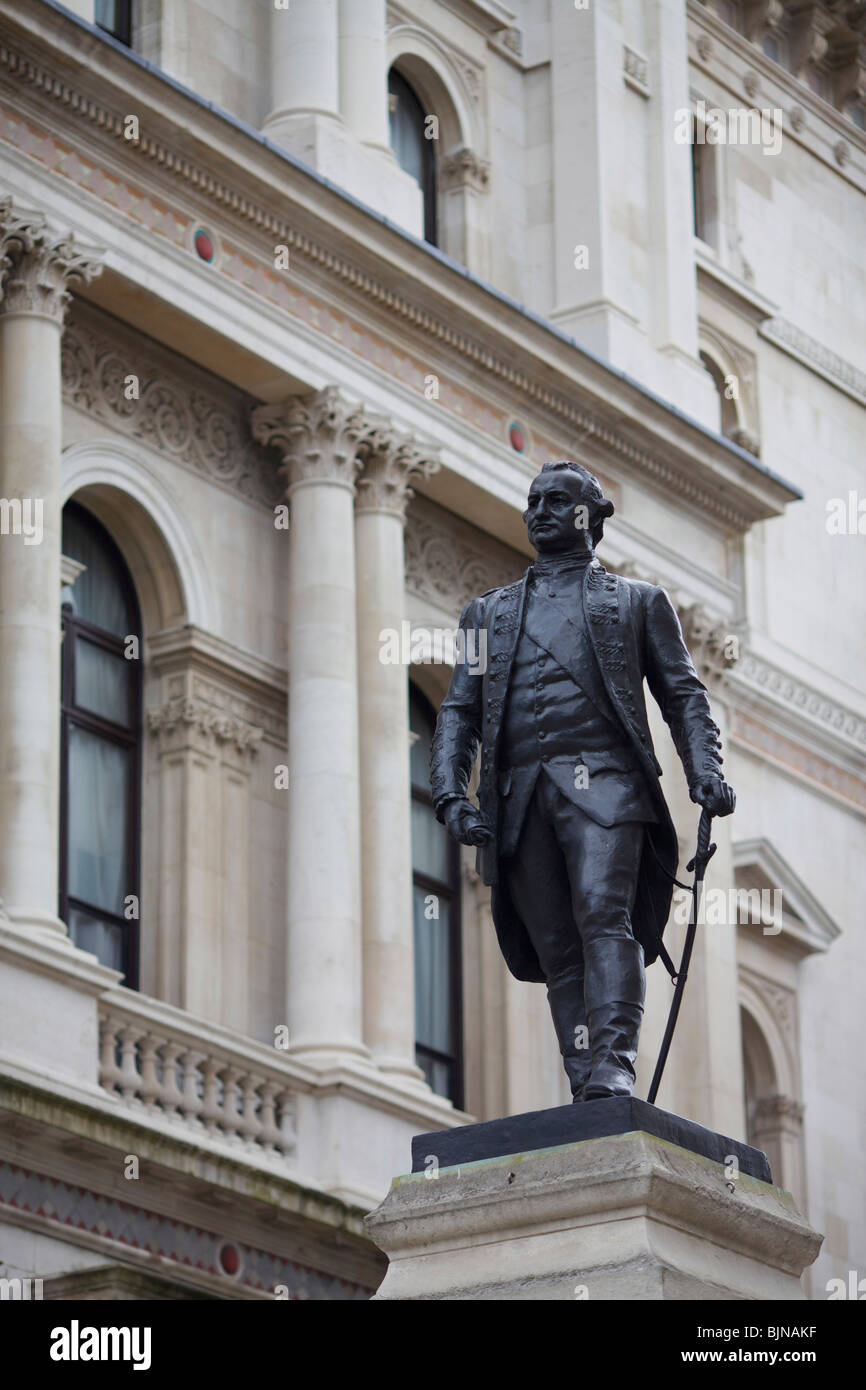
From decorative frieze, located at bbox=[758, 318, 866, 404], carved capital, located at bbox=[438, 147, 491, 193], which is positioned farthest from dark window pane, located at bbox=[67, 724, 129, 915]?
decorative frieze, located at bbox=[758, 318, 866, 404]

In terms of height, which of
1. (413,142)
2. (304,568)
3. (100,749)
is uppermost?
(413,142)

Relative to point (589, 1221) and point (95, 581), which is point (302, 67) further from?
point (589, 1221)

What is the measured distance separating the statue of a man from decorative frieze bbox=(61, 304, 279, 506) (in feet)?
34.2

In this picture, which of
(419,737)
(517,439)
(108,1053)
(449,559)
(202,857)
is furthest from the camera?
(449,559)

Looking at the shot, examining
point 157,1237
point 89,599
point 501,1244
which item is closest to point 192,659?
point 89,599

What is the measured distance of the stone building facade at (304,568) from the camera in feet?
61.6

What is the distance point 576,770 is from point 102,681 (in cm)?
1106

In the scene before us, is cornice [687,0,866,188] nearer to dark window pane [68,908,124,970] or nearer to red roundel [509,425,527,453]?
red roundel [509,425,527,453]

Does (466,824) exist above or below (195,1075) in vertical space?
below

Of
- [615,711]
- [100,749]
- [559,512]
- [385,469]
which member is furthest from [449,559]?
[615,711]

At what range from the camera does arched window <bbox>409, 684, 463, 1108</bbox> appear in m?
23.4

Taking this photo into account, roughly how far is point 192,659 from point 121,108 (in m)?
3.69

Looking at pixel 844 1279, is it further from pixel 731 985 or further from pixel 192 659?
pixel 192 659

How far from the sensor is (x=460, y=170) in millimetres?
25812
